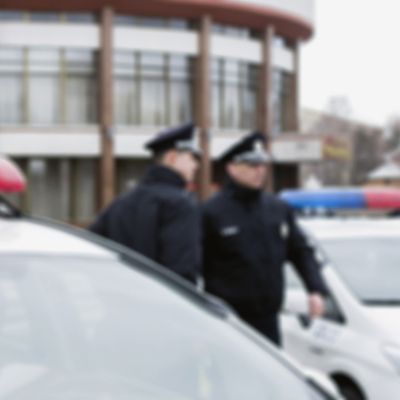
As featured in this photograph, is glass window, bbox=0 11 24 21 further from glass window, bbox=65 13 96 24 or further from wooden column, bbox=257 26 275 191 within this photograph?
wooden column, bbox=257 26 275 191

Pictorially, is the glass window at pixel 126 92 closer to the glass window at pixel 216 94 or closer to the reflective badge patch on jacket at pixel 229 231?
the glass window at pixel 216 94

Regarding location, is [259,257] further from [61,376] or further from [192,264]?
[61,376]

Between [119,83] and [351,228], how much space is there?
23.6 m

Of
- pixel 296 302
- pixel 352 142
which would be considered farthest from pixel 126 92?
pixel 352 142

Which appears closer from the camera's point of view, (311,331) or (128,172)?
(311,331)

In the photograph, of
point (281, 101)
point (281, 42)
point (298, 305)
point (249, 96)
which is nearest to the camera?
point (298, 305)

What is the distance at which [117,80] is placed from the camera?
27922mm

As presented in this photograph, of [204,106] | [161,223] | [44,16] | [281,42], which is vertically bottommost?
[161,223]

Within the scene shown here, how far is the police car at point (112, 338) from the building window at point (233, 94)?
27.0m

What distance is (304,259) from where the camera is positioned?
4.17 meters

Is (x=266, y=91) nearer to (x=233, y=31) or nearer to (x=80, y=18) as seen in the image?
(x=233, y=31)

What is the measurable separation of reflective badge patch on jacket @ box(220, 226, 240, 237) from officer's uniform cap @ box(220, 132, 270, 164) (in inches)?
14.1

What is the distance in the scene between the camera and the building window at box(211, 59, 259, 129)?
1150 inches

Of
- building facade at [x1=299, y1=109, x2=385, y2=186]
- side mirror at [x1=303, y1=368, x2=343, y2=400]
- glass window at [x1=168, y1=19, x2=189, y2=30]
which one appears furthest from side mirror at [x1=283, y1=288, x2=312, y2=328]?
building facade at [x1=299, y1=109, x2=385, y2=186]
